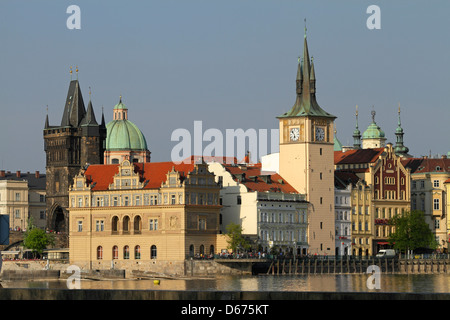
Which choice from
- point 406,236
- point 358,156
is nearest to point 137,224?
point 406,236

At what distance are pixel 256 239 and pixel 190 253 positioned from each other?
8.44 meters

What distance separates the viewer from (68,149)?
160 metres

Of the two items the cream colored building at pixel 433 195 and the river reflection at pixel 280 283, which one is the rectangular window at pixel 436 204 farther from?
the river reflection at pixel 280 283

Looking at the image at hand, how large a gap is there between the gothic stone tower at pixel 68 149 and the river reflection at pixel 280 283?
42.0m

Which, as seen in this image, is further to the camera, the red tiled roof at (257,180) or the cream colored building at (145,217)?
the red tiled roof at (257,180)

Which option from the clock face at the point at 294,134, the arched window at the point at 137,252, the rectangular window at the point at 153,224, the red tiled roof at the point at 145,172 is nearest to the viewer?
the arched window at the point at 137,252

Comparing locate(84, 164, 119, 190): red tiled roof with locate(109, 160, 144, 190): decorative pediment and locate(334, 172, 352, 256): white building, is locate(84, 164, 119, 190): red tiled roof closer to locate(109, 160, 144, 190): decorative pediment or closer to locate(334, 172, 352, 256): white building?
locate(109, 160, 144, 190): decorative pediment

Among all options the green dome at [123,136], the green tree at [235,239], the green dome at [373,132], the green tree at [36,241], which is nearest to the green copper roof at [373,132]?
the green dome at [373,132]

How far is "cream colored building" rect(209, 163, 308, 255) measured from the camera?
439 feet

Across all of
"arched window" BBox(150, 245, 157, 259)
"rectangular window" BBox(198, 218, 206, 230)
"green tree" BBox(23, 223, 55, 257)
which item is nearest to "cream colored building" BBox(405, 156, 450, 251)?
"rectangular window" BBox(198, 218, 206, 230)

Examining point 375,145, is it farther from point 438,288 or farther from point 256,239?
point 438,288

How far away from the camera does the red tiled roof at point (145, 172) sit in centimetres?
13125

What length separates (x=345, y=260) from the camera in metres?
131

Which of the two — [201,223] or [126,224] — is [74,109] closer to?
[126,224]
